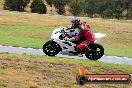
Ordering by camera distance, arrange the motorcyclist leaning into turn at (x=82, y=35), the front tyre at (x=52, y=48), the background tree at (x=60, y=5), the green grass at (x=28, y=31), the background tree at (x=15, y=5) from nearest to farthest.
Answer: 1. the motorcyclist leaning into turn at (x=82, y=35)
2. the front tyre at (x=52, y=48)
3. the green grass at (x=28, y=31)
4. the background tree at (x=15, y=5)
5. the background tree at (x=60, y=5)

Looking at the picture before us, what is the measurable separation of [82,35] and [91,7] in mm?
63550

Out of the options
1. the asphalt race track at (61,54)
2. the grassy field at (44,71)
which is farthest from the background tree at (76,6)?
the grassy field at (44,71)

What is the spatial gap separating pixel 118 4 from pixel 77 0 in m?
9.45

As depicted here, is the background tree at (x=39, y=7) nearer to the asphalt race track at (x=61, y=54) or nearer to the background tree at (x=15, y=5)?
the background tree at (x=15, y=5)

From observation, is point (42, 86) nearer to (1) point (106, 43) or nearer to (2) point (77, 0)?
(1) point (106, 43)

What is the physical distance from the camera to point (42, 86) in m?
13.7

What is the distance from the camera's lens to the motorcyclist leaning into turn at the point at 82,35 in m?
18.8

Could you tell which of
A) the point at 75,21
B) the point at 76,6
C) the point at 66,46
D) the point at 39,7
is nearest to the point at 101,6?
the point at 76,6

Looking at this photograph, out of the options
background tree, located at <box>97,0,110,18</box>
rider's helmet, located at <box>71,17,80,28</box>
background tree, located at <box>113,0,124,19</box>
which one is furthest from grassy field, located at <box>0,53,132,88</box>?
background tree, located at <box>97,0,110,18</box>

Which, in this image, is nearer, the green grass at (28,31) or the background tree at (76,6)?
the green grass at (28,31)

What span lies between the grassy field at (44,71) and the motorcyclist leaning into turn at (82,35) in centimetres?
169

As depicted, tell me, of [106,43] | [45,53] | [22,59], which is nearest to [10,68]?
[22,59]

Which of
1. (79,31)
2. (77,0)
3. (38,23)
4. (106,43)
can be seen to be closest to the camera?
(79,31)

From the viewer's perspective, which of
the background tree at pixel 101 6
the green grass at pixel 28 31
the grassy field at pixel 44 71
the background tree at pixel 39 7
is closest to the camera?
the grassy field at pixel 44 71
